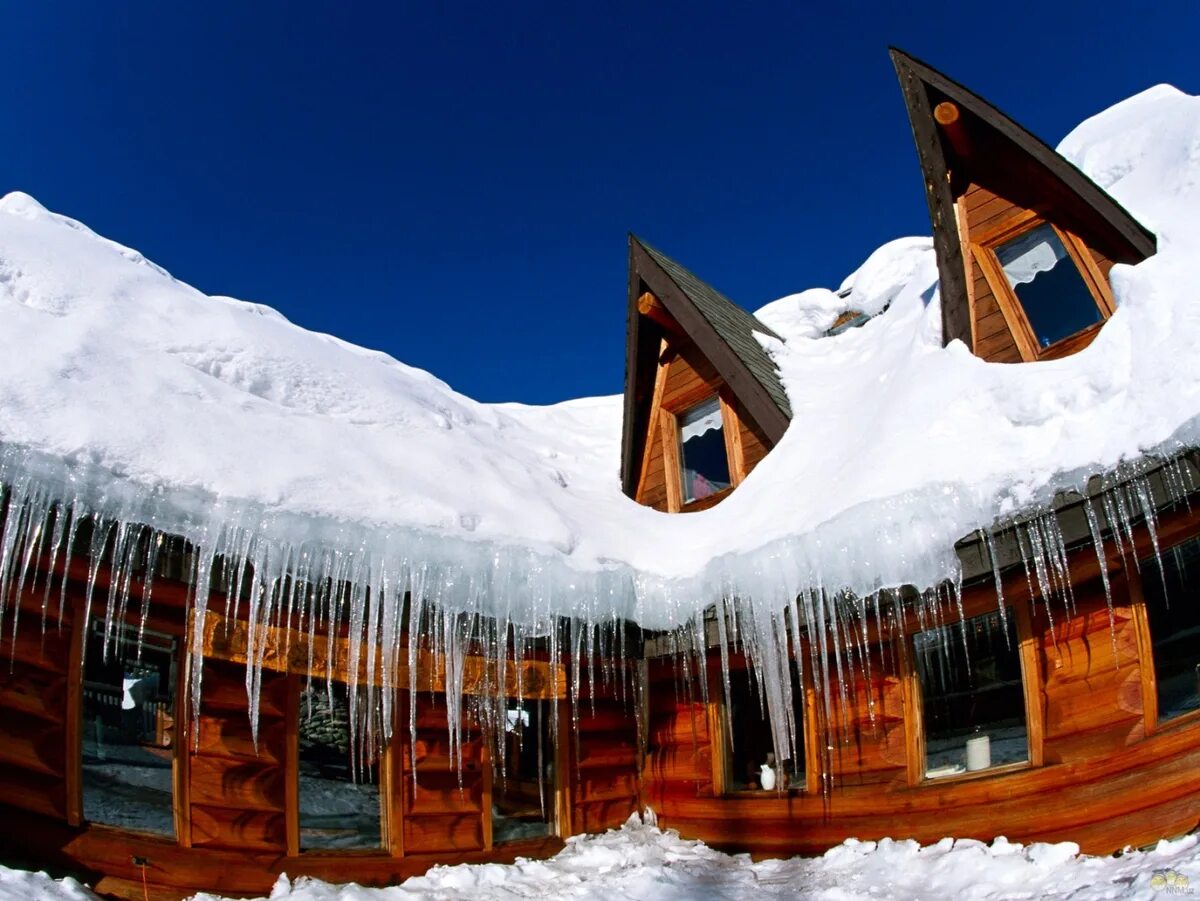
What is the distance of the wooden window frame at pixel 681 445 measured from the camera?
8516 mm

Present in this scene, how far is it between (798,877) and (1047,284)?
5012mm

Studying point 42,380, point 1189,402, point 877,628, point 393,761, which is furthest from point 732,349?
point 42,380

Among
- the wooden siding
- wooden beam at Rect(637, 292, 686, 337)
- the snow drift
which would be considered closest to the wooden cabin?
the wooden siding

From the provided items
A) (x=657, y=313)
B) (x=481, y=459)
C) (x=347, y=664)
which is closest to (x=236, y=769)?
(x=347, y=664)

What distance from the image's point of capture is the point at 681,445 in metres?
9.29

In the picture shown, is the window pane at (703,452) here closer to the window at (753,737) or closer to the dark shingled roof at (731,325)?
the dark shingled roof at (731,325)

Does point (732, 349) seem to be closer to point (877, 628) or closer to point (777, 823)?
point (877, 628)

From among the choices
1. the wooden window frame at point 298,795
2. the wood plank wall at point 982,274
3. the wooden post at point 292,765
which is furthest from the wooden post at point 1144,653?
the wooden post at point 292,765

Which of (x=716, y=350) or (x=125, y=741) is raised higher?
(x=716, y=350)

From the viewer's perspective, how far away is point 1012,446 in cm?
535

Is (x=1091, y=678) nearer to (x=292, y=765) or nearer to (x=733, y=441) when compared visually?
(x=733, y=441)

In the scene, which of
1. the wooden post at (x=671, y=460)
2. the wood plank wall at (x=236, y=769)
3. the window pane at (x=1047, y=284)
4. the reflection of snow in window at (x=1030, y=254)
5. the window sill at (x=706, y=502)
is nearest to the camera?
the wood plank wall at (x=236, y=769)

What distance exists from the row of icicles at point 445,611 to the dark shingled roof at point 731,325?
2.69m

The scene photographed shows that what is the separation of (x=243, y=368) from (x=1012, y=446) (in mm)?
5782
